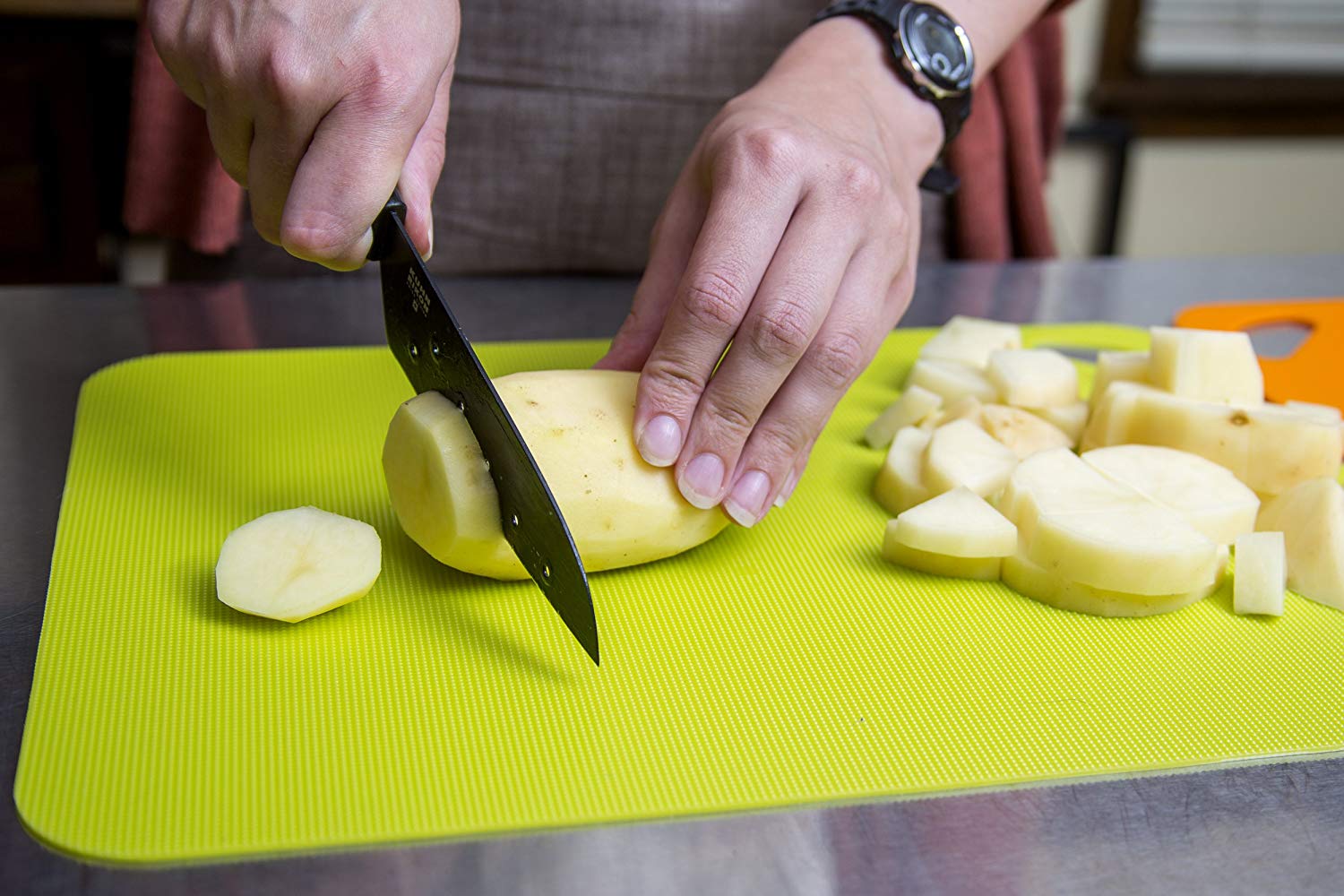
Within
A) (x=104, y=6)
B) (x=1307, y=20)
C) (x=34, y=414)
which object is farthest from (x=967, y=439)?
(x=1307, y=20)

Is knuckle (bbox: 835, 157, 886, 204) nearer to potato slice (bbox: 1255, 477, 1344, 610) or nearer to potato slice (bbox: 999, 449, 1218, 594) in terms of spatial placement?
potato slice (bbox: 999, 449, 1218, 594)

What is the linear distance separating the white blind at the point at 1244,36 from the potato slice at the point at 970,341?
2.33 meters

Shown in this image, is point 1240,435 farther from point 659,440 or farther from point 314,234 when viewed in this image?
point 314,234

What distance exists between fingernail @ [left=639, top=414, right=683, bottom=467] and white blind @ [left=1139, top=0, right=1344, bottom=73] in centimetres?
291

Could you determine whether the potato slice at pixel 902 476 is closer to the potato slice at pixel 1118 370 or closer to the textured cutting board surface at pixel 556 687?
the textured cutting board surface at pixel 556 687

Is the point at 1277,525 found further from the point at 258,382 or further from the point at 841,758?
the point at 258,382

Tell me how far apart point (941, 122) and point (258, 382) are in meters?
0.81

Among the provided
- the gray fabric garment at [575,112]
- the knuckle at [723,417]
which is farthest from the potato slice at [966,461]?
the gray fabric garment at [575,112]

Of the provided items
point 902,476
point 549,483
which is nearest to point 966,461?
point 902,476

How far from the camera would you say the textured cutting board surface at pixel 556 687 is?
73cm

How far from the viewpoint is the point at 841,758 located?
78 cm

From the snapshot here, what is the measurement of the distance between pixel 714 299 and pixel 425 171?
0.98 feet

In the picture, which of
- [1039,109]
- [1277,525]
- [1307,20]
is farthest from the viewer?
[1307,20]

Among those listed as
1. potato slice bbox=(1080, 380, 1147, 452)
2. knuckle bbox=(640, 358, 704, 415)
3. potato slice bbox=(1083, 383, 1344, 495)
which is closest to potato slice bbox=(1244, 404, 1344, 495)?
potato slice bbox=(1083, 383, 1344, 495)
